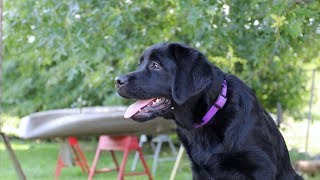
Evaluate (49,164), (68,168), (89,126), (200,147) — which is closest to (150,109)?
(200,147)

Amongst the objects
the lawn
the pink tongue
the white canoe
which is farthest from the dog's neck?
the lawn

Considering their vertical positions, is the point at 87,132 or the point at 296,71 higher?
the point at 87,132

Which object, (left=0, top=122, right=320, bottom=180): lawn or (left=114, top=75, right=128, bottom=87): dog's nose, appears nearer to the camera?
(left=114, top=75, right=128, bottom=87): dog's nose

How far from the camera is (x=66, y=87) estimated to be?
40.3 feet

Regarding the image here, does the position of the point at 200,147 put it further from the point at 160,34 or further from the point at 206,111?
the point at 160,34

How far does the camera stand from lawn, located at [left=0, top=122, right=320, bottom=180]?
8.21 m

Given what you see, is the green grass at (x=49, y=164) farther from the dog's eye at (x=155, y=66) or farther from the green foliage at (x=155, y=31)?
the dog's eye at (x=155, y=66)

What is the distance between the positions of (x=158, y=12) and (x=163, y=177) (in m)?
2.58

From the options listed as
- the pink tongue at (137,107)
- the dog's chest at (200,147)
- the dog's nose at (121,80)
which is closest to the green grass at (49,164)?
the dog's chest at (200,147)

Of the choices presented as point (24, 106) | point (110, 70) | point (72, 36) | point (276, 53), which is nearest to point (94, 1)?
point (72, 36)

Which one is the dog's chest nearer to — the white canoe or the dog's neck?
the dog's neck

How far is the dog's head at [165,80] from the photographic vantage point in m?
3.50

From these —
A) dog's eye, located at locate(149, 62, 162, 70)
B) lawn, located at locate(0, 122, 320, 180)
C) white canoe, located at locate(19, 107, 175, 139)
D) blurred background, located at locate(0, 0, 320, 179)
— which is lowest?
lawn, located at locate(0, 122, 320, 180)

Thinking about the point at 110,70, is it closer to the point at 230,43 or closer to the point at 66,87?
the point at 230,43
